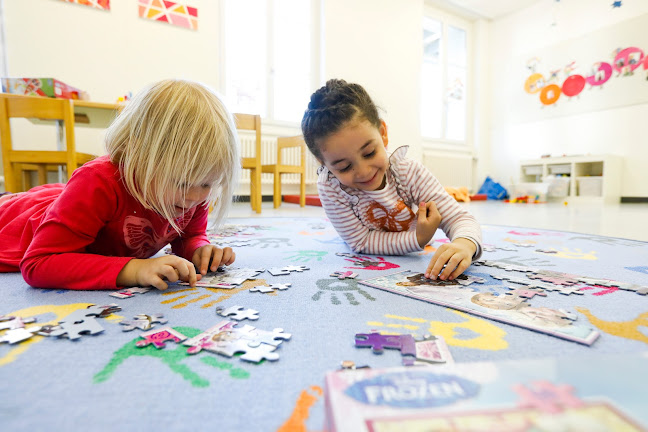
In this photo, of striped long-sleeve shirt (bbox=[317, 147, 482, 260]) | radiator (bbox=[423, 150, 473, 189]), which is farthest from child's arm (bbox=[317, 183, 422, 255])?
radiator (bbox=[423, 150, 473, 189])

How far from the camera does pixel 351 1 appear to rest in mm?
4977

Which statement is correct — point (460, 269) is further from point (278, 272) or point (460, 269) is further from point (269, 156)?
point (269, 156)

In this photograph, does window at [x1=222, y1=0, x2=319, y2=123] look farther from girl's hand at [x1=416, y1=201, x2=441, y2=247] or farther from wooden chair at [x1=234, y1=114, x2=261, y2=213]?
girl's hand at [x1=416, y1=201, x2=441, y2=247]

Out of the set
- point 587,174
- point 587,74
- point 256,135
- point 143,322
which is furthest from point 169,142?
point 587,74

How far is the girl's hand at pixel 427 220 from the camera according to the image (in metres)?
1.23

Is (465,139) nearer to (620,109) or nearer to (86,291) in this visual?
(620,109)

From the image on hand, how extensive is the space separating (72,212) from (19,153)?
7.22 feet

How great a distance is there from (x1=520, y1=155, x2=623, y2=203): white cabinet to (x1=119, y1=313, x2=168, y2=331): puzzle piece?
18.3 feet

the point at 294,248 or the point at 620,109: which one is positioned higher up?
the point at 620,109

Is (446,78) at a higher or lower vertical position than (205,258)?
higher

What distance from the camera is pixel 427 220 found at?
4.05 ft

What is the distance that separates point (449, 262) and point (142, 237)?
0.84 m

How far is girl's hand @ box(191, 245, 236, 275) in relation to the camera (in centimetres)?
107

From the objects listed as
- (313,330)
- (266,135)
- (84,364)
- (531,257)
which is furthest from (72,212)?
(266,135)
